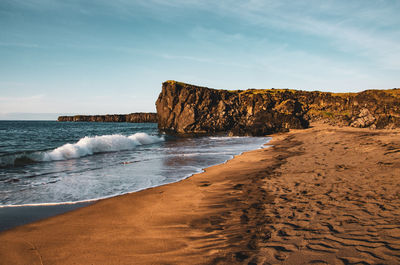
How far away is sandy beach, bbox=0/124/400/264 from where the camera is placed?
316 centimetres

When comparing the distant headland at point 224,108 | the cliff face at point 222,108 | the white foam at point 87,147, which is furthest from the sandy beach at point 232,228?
the cliff face at point 222,108

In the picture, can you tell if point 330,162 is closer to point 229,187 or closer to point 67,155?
point 229,187

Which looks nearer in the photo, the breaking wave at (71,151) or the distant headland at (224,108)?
the breaking wave at (71,151)

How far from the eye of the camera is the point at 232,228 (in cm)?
407

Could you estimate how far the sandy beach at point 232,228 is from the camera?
3.16m

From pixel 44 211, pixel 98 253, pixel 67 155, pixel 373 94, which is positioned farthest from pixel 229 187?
pixel 373 94

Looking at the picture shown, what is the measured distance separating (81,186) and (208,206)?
4.81 meters

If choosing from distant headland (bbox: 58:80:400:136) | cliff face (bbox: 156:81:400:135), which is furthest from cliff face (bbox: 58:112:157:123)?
cliff face (bbox: 156:81:400:135)

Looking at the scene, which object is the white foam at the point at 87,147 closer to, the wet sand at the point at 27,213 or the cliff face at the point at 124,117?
the wet sand at the point at 27,213

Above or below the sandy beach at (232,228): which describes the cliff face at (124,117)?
above

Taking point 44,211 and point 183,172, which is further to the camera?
point 183,172

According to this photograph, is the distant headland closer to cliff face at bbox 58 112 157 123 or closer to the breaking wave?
the breaking wave

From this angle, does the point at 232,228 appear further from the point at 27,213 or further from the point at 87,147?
the point at 87,147

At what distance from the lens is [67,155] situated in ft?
53.1
